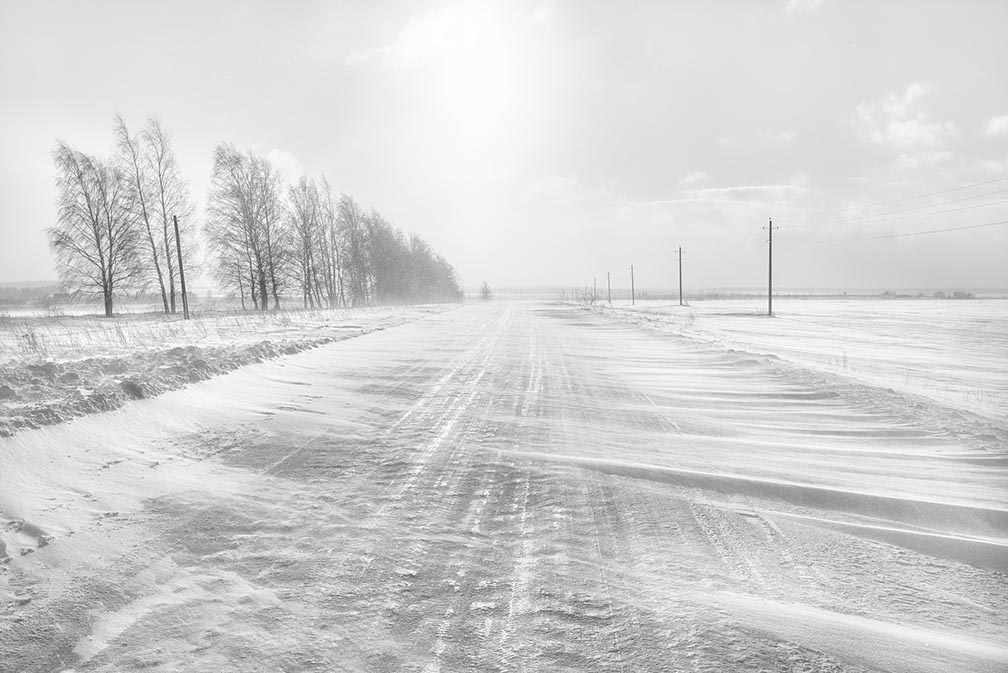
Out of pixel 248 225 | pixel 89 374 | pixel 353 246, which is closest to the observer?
pixel 89 374

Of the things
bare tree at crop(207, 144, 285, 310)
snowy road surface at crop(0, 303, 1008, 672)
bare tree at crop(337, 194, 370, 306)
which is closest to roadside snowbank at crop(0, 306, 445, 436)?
snowy road surface at crop(0, 303, 1008, 672)

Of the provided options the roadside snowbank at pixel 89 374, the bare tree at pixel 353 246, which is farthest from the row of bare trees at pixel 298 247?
the roadside snowbank at pixel 89 374

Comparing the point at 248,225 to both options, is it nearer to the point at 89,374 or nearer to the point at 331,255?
the point at 331,255

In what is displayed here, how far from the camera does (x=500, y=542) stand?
270 cm

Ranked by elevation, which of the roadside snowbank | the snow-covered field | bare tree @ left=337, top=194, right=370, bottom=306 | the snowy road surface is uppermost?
bare tree @ left=337, top=194, right=370, bottom=306

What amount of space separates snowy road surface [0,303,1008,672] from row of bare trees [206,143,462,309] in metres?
35.6

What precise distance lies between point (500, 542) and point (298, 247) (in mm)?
46014

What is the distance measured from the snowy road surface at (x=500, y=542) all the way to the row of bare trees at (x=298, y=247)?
1403 inches

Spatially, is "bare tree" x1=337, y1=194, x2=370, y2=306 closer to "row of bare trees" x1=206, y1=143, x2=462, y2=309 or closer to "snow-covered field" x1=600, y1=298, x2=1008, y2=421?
"row of bare trees" x1=206, y1=143, x2=462, y2=309

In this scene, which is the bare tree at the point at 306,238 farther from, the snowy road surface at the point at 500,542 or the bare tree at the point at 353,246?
the snowy road surface at the point at 500,542

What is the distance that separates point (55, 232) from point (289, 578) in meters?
39.0

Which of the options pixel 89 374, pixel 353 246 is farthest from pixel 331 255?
pixel 89 374

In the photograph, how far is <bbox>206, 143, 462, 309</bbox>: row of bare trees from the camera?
3631cm

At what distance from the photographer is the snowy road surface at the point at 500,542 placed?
1900 mm
